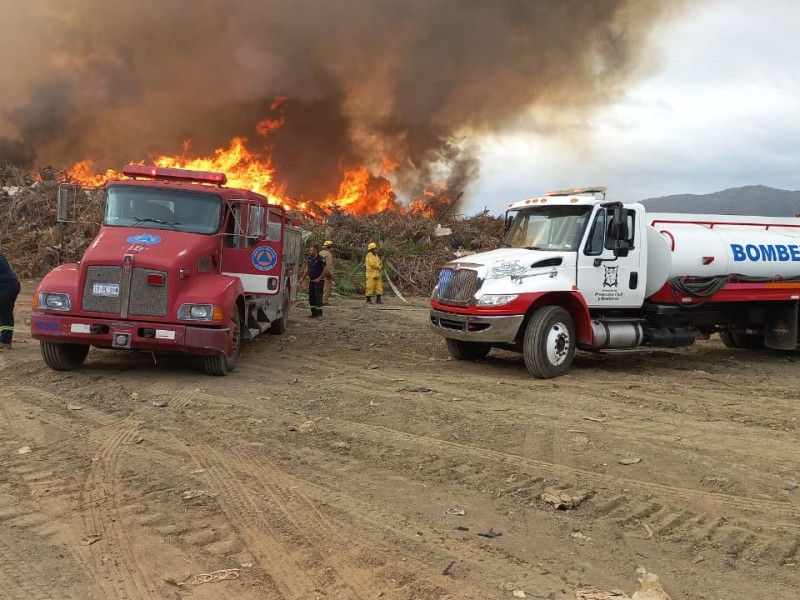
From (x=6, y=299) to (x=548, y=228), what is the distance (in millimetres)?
7611

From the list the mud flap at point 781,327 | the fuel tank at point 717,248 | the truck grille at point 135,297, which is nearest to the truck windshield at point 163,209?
the truck grille at point 135,297

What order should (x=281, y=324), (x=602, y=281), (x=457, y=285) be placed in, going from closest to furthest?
1. (x=457, y=285)
2. (x=602, y=281)
3. (x=281, y=324)

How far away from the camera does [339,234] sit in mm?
→ 23359

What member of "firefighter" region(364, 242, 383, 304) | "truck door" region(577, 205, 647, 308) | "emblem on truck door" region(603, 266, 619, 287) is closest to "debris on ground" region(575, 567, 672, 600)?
"truck door" region(577, 205, 647, 308)

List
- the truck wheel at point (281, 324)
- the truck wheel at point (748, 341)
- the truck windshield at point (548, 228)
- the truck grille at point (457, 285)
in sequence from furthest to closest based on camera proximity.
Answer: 1. the truck wheel at point (748, 341)
2. the truck wheel at point (281, 324)
3. the truck windshield at point (548, 228)
4. the truck grille at point (457, 285)

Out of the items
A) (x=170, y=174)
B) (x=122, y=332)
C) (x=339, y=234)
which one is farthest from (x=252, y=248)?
(x=339, y=234)

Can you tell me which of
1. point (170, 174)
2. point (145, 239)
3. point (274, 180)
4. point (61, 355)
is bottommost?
point (61, 355)

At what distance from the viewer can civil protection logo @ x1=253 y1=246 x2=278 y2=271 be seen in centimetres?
939

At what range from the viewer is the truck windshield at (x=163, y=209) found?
845cm

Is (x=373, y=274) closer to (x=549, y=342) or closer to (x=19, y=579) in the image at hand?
(x=549, y=342)

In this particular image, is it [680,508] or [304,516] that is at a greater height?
[680,508]

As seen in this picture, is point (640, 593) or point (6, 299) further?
point (6, 299)

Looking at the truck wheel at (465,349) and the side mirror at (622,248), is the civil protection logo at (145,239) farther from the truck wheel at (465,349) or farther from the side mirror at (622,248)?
the side mirror at (622,248)

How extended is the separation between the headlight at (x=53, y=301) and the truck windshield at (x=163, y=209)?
1.24 m
